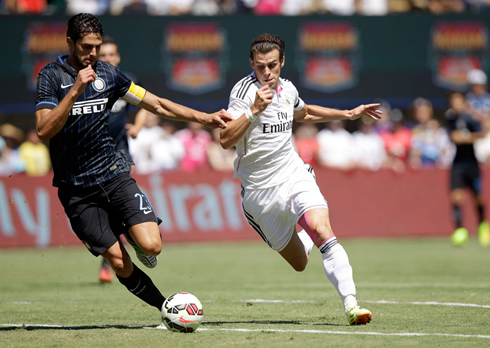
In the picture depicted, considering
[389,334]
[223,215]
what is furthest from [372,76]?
[389,334]

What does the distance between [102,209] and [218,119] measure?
1343mm

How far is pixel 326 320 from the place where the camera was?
6918 millimetres

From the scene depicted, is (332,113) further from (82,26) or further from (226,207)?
(226,207)

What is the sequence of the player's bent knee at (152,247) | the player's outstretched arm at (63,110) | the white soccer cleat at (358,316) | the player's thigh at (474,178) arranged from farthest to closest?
the player's thigh at (474,178)
the player's bent knee at (152,247)
the white soccer cleat at (358,316)
the player's outstretched arm at (63,110)

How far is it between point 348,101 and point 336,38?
5.45 ft

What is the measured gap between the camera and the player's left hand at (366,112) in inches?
301

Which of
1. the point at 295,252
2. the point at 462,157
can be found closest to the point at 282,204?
the point at 295,252

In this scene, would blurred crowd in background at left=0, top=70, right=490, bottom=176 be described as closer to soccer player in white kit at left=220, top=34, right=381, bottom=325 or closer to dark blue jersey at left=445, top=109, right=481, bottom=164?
dark blue jersey at left=445, top=109, right=481, bottom=164

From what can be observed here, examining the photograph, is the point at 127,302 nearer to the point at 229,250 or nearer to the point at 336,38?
the point at 229,250

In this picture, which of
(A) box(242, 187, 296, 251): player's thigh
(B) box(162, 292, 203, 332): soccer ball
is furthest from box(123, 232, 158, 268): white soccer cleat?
(A) box(242, 187, 296, 251): player's thigh

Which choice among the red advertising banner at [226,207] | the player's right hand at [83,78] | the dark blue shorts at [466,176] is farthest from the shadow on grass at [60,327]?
the dark blue shorts at [466,176]

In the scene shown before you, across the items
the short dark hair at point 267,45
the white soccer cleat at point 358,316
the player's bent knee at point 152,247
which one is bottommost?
the white soccer cleat at point 358,316

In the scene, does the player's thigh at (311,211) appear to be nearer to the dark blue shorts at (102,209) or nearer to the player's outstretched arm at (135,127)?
the dark blue shorts at (102,209)

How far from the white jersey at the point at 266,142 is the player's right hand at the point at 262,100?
399 millimetres
